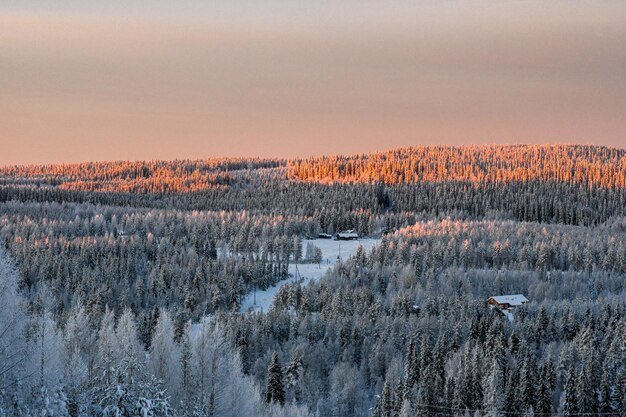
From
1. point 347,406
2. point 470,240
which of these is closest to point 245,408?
point 347,406

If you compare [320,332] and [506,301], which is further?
[506,301]

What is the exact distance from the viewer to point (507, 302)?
144 m

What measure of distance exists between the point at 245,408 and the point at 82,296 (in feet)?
314

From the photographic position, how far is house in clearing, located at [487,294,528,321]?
5571 inches

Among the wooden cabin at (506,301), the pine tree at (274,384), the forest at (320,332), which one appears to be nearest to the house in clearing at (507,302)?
the wooden cabin at (506,301)

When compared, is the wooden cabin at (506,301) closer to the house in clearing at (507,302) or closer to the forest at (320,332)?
the house in clearing at (507,302)

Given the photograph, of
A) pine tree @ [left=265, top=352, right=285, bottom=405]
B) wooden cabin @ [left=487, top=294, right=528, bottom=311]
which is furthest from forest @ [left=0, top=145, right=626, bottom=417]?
wooden cabin @ [left=487, top=294, right=528, bottom=311]

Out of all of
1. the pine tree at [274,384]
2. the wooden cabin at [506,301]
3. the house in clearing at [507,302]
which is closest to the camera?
the pine tree at [274,384]

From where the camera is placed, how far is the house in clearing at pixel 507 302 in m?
142

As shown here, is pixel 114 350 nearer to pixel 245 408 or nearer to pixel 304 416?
pixel 245 408

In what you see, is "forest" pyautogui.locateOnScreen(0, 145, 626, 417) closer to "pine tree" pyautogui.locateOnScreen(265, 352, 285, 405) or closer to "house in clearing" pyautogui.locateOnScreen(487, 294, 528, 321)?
A: "pine tree" pyautogui.locateOnScreen(265, 352, 285, 405)

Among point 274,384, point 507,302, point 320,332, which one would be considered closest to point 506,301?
point 507,302

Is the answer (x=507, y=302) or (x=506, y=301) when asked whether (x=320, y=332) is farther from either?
(x=506, y=301)

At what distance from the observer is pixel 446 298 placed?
475ft
